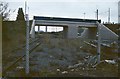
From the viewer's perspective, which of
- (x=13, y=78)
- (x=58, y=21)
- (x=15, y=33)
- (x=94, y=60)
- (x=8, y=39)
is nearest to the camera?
(x=13, y=78)

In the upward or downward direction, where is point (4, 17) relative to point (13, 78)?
upward

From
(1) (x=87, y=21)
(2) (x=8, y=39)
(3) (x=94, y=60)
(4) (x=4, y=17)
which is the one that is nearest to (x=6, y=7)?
(4) (x=4, y=17)

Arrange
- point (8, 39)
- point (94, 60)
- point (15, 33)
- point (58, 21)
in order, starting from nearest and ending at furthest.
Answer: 1. point (94, 60)
2. point (8, 39)
3. point (15, 33)
4. point (58, 21)

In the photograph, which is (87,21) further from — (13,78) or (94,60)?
(13,78)

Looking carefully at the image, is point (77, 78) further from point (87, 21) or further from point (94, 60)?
point (87, 21)

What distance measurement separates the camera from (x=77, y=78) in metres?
8.80

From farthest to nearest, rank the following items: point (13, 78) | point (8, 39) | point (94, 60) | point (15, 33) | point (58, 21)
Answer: point (58, 21), point (15, 33), point (8, 39), point (94, 60), point (13, 78)

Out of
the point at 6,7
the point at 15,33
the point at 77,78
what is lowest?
the point at 77,78

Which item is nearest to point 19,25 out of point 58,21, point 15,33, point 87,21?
point 15,33

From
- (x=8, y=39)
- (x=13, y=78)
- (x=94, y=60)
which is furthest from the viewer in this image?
(x=8, y=39)

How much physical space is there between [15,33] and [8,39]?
3.98 metres

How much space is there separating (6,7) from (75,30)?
901 inches

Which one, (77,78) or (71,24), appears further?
(71,24)

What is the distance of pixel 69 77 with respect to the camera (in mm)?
8906
